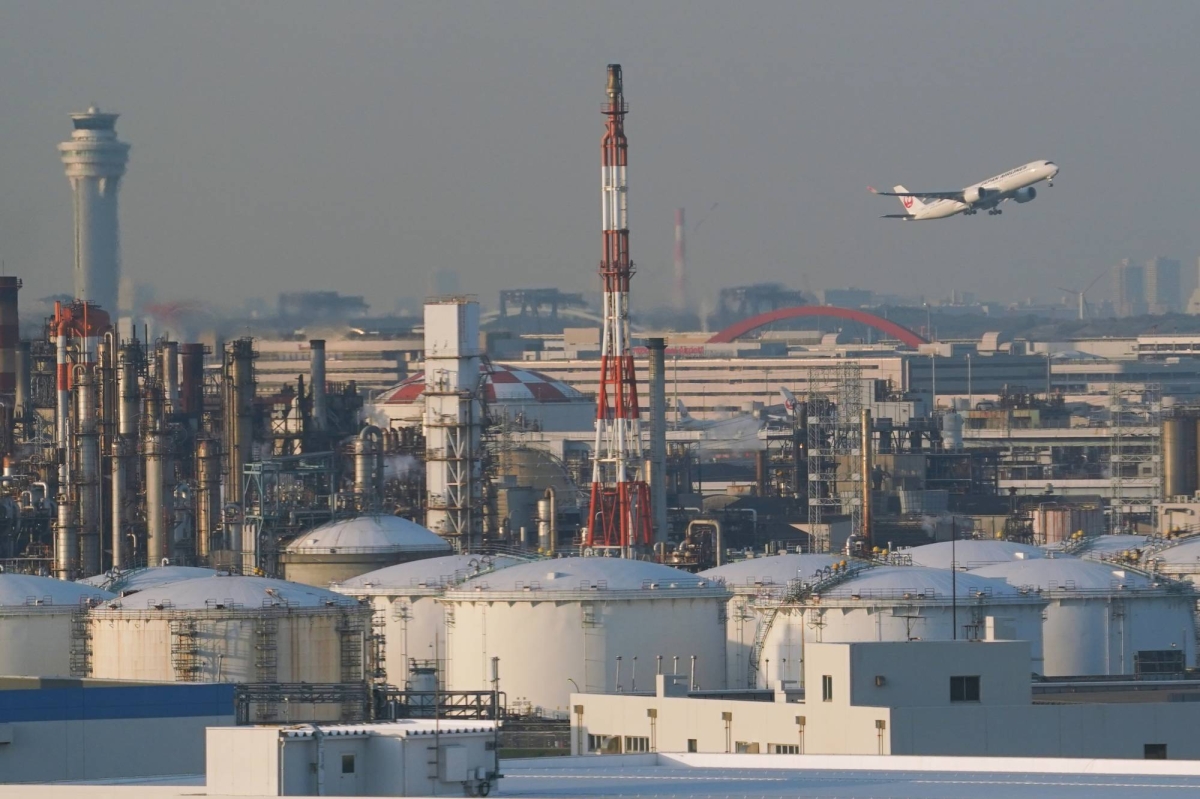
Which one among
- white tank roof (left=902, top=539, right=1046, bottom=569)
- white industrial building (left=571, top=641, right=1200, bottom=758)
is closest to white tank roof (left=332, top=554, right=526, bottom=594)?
white tank roof (left=902, top=539, right=1046, bottom=569)

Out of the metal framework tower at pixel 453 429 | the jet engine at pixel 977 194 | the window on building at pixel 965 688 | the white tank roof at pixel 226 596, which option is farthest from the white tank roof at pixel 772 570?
the jet engine at pixel 977 194

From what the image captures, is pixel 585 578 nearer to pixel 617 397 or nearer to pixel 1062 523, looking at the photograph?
pixel 617 397

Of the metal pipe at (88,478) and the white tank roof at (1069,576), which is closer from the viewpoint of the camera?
the white tank roof at (1069,576)

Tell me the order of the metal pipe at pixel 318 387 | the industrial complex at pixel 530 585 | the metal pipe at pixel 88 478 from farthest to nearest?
the metal pipe at pixel 318 387 < the metal pipe at pixel 88 478 < the industrial complex at pixel 530 585

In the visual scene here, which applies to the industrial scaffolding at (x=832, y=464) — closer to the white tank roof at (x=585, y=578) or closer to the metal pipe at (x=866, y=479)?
the metal pipe at (x=866, y=479)

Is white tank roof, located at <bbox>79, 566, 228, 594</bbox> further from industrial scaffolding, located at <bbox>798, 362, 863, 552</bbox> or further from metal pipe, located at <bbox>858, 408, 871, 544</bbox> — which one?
industrial scaffolding, located at <bbox>798, 362, 863, 552</bbox>

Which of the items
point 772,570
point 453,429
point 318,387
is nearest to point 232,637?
point 772,570

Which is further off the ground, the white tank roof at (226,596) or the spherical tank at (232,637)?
the white tank roof at (226,596)

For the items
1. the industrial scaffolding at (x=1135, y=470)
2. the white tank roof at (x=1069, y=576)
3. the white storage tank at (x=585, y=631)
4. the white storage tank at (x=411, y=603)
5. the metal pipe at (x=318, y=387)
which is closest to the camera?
the white storage tank at (x=585, y=631)
